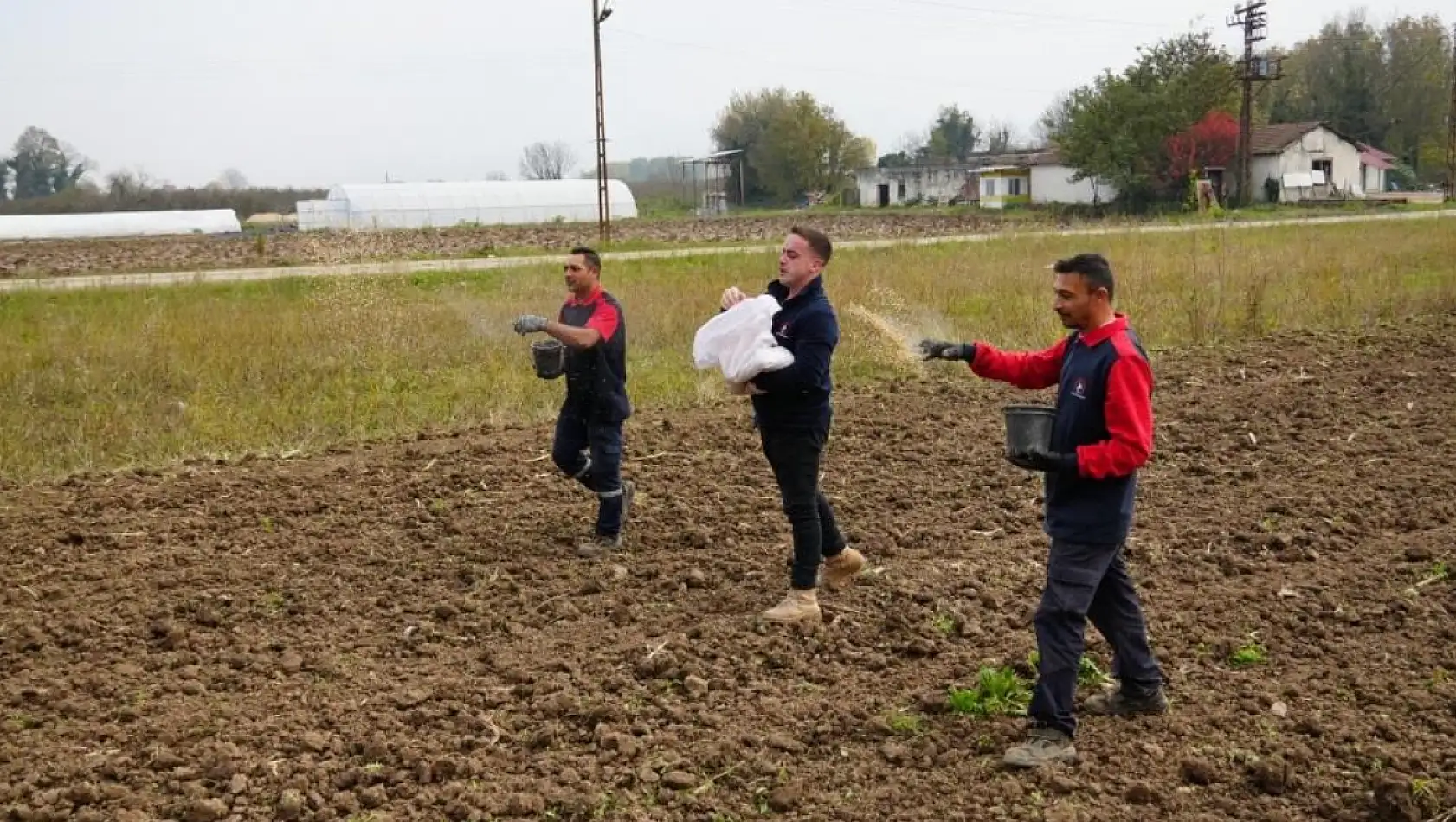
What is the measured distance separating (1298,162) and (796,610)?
60618mm

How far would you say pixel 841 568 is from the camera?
6184 mm

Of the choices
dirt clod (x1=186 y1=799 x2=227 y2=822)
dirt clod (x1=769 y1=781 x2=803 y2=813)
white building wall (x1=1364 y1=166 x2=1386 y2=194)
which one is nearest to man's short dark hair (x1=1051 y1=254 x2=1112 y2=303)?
dirt clod (x1=769 y1=781 x2=803 y2=813)

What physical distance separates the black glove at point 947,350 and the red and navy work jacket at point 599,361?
2.30 m

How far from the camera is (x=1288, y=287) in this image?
17281 mm

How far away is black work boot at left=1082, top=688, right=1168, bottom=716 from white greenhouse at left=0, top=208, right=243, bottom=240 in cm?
5625

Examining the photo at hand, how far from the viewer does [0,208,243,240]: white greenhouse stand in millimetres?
54656

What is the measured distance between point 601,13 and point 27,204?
64.3 m

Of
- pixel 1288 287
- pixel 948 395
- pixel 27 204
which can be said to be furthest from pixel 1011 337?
pixel 27 204

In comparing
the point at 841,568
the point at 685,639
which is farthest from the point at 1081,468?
the point at 841,568

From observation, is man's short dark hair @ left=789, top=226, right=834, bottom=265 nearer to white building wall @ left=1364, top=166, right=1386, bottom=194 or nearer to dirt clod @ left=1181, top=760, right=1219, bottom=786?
dirt clod @ left=1181, top=760, right=1219, bottom=786

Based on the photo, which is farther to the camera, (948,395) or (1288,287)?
(1288,287)

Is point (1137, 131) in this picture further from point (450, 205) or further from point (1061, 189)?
point (450, 205)

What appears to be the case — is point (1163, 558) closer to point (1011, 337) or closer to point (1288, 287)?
point (1011, 337)

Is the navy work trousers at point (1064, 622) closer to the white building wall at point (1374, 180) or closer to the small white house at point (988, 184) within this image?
the small white house at point (988, 184)
